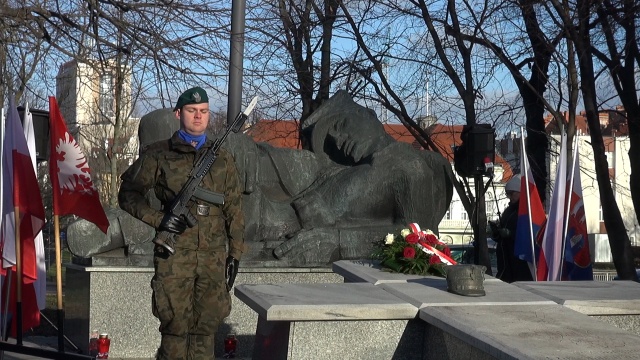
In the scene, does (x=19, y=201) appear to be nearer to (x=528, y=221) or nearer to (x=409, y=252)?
(x=409, y=252)

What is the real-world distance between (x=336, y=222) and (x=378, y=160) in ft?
2.75

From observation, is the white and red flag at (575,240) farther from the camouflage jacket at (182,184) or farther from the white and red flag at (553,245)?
the camouflage jacket at (182,184)

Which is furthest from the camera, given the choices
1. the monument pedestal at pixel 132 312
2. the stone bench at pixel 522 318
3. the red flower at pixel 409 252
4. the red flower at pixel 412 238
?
the monument pedestal at pixel 132 312

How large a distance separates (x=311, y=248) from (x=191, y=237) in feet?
14.9

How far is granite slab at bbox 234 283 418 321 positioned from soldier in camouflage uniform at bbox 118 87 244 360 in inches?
12.4

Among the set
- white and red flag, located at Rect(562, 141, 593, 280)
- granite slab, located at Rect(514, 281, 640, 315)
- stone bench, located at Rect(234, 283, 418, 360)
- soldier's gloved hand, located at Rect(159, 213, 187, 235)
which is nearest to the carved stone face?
white and red flag, located at Rect(562, 141, 593, 280)

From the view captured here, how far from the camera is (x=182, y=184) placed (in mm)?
6473

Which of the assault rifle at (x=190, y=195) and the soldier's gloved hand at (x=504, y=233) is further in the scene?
the soldier's gloved hand at (x=504, y=233)

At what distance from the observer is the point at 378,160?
11.5m

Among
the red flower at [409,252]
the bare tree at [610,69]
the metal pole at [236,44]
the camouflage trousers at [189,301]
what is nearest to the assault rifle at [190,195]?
the camouflage trousers at [189,301]

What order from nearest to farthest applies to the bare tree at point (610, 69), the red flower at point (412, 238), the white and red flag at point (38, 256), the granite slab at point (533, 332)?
the granite slab at point (533, 332) < the red flower at point (412, 238) < the white and red flag at point (38, 256) < the bare tree at point (610, 69)

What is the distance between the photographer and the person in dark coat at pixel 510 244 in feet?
39.8

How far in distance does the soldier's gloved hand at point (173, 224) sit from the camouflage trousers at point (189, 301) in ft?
0.60

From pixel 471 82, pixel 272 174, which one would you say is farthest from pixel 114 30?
pixel 471 82
